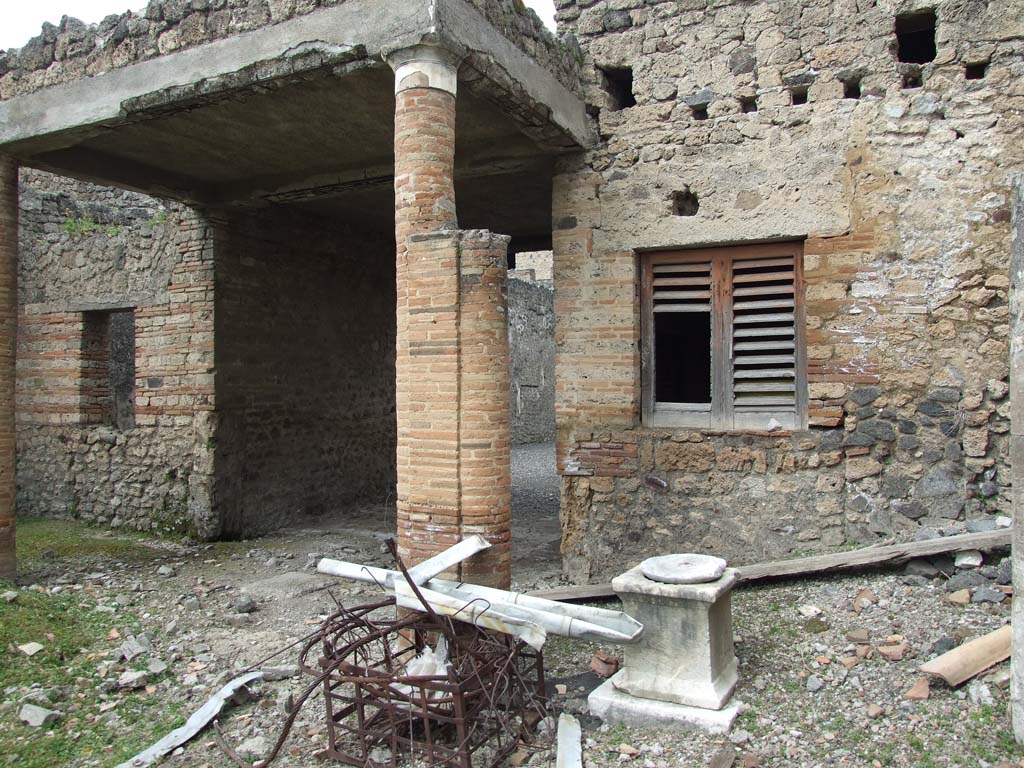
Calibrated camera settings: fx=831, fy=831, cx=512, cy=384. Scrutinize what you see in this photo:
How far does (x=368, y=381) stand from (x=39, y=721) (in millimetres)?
7007

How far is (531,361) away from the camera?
19.6 m

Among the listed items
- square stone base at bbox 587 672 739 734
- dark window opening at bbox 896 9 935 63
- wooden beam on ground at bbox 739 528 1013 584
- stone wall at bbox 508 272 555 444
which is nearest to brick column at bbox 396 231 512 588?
square stone base at bbox 587 672 739 734

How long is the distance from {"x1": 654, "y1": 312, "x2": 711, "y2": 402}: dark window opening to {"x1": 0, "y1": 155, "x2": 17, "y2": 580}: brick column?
702 centimetres

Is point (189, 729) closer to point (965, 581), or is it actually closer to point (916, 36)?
point (965, 581)

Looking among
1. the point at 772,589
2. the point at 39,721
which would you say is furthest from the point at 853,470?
the point at 39,721

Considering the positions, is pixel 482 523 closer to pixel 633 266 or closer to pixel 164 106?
pixel 633 266

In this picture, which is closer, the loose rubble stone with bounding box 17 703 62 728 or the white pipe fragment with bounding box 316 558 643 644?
the white pipe fragment with bounding box 316 558 643 644

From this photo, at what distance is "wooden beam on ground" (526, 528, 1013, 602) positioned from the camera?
219 inches

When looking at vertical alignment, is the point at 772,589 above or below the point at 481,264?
below

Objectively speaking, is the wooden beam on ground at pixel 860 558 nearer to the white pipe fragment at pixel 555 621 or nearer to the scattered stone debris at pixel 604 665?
the scattered stone debris at pixel 604 665

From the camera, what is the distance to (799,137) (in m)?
6.56

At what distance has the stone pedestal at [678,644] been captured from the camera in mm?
4207

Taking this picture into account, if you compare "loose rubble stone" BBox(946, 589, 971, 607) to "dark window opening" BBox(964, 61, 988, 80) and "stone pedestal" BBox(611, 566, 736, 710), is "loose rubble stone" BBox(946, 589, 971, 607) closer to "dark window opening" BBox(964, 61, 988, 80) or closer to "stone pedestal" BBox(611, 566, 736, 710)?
"stone pedestal" BBox(611, 566, 736, 710)

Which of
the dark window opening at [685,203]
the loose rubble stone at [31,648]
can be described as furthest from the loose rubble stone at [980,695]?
the loose rubble stone at [31,648]
